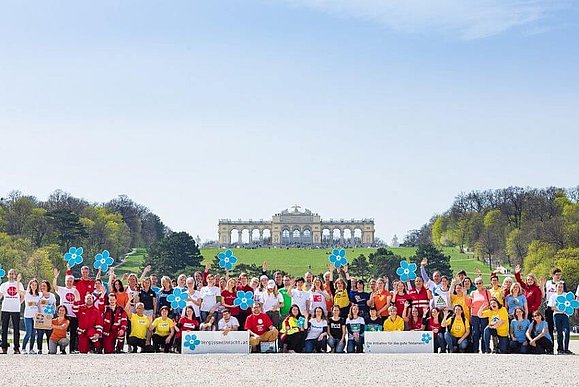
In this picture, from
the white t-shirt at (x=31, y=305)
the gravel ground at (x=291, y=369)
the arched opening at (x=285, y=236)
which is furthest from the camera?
the arched opening at (x=285, y=236)

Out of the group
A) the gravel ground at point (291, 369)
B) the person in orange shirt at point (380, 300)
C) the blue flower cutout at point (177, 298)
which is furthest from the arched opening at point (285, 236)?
the gravel ground at point (291, 369)

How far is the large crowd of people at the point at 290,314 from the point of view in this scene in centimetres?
1998

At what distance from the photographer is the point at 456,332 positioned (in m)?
20.1

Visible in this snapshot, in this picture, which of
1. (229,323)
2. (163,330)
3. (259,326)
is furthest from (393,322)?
(163,330)

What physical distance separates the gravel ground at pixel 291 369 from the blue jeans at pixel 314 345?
84 centimetres

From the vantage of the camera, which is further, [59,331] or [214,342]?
[59,331]

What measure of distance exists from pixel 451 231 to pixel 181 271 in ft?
123

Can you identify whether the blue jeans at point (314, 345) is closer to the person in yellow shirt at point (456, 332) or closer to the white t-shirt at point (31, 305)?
the person in yellow shirt at point (456, 332)

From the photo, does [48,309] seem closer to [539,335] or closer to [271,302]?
[271,302]

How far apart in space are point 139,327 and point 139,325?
0.13 ft

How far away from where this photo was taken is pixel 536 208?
84375 mm

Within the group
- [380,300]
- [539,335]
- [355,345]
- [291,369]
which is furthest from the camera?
[380,300]

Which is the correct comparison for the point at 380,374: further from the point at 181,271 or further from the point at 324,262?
the point at 324,262

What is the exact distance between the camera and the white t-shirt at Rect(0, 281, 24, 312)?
1992 centimetres
